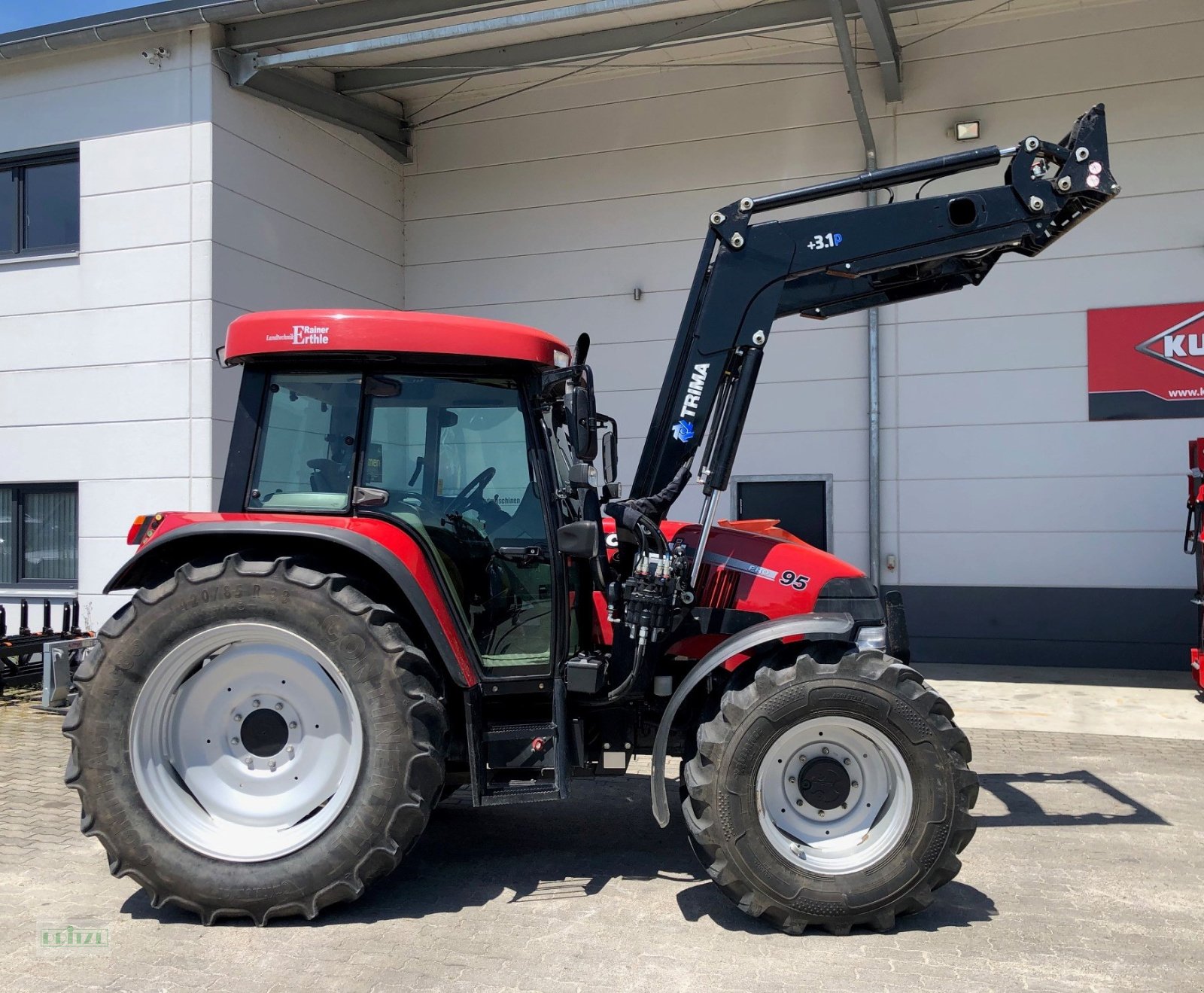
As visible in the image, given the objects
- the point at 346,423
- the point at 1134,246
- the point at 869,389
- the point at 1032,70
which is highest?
the point at 1032,70

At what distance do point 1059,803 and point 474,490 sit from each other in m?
3.83

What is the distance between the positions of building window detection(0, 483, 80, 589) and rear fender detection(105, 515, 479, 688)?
6.47 m

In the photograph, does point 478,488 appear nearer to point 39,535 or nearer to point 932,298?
point 39,535

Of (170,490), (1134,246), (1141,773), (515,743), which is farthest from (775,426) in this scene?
(515,743)

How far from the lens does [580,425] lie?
388 centimetres

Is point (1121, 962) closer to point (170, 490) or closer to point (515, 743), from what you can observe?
point (515, 743)

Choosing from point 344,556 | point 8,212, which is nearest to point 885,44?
point 344,556

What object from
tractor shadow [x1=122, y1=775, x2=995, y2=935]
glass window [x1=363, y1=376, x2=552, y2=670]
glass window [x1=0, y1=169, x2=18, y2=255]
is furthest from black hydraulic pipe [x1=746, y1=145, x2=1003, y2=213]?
glass window [x1=0, y1=169, x2=18, y2=255]

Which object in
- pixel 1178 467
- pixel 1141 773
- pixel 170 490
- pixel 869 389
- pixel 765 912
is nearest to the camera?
pixel 765 912

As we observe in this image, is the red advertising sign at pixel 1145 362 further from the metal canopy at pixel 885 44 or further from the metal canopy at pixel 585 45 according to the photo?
the metal canopy at pixel 585 45

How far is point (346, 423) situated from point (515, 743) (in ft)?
5.01

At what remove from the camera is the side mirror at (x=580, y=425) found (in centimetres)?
385

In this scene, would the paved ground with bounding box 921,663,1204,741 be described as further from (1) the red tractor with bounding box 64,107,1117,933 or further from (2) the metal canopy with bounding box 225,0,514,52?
(2) the metal canopy with bounding box 225,0,514,52

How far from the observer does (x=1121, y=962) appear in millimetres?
3533
